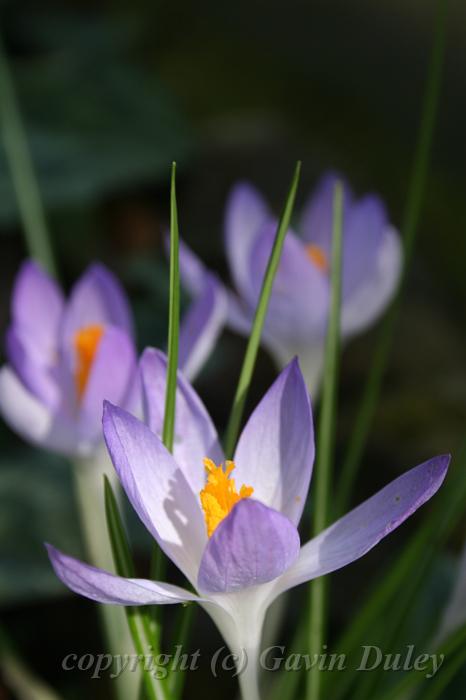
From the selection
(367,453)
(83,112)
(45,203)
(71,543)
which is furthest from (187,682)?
(83,112)

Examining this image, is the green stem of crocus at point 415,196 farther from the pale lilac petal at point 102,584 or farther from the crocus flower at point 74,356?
the pale lilac petal at point 102,584

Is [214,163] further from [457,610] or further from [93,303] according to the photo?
[457,610]

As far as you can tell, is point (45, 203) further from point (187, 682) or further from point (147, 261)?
point (187, 682)

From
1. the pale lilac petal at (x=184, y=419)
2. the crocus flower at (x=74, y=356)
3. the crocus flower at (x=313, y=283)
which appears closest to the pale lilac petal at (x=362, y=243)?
the crocus flower at (x=313, y=283)

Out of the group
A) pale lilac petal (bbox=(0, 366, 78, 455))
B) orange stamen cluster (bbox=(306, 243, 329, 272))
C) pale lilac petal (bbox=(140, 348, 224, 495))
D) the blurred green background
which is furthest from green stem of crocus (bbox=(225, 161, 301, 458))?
the blurred green background

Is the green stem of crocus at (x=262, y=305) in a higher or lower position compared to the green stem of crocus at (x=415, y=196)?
lower

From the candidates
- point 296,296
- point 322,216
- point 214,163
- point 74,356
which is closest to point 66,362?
point 74,356
